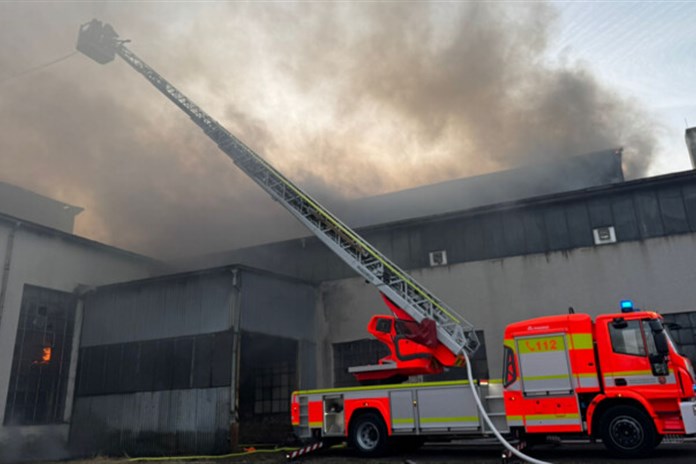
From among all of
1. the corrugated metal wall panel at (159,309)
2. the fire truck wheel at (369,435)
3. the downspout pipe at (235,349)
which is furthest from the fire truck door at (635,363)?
the corrugated metal wall panel at (159,309)

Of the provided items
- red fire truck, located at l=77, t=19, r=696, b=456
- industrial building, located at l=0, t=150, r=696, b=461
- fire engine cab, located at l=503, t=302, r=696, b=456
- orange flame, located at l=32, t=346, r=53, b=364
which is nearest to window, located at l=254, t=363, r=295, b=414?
industrial building, located at l=0, t=150, r=696, b=461

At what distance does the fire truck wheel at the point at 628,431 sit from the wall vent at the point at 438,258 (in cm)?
926

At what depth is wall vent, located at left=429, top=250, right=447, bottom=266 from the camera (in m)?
18.6

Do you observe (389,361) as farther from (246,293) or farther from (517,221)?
(517,221)

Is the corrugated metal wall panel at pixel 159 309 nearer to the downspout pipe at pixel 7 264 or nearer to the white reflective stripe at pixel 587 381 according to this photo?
the downspout pipe at pixel 7 264

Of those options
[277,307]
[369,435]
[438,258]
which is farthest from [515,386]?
[277,307]

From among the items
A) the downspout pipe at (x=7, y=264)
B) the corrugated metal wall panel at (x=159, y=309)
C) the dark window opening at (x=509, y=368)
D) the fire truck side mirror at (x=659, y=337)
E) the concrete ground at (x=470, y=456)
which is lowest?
the concrete ground at (x=470, y=456)

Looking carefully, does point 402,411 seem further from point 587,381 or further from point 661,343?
point 661,343

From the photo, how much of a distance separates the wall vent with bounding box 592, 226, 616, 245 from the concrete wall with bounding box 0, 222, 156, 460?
17384mm

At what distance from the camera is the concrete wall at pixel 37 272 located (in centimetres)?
1680

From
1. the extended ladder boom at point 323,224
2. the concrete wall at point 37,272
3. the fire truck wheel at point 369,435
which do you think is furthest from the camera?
the concrete wall at point 37,272

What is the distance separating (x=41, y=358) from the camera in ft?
59.2

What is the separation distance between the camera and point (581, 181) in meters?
22.5

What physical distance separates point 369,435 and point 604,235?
9.72m
